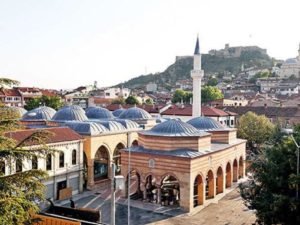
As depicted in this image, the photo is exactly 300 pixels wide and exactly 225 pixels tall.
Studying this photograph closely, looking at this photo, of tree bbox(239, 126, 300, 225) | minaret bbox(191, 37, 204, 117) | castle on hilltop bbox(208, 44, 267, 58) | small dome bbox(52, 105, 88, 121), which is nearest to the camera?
tree bbox(239, 126, 300, 225)

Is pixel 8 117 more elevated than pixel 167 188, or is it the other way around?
pixel 8 117

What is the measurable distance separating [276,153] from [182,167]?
26.2 ft

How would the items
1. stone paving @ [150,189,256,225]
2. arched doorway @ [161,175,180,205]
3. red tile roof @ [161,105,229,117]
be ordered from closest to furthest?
1. stone paving @ [150,189,256,225]
2. arched doorway @ [161,175,180,205]
3. red tile roof @ [161,105,229,117]

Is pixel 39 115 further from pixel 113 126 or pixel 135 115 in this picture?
pixel 135 115

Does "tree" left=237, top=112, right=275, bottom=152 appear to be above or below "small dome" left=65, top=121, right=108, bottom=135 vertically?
Result: below

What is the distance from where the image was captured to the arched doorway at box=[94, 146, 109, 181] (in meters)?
31.0

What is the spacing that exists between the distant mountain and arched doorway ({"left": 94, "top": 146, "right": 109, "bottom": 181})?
11035cm

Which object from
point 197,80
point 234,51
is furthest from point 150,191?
point 234,51

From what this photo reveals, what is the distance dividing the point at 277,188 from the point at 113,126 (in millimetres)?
18974

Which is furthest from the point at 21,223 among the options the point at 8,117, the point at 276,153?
the point at 276,153

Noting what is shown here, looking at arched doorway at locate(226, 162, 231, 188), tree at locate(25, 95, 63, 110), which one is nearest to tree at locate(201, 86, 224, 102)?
tree at locate(25, 95, 63, 110)

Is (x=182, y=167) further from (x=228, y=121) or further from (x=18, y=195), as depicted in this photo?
(x=228, y=121)

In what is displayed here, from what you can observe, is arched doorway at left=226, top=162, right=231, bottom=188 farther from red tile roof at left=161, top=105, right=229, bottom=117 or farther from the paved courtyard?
red tile roof at left=161, top=105, right=229, bottom=117

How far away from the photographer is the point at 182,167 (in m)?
23.4
